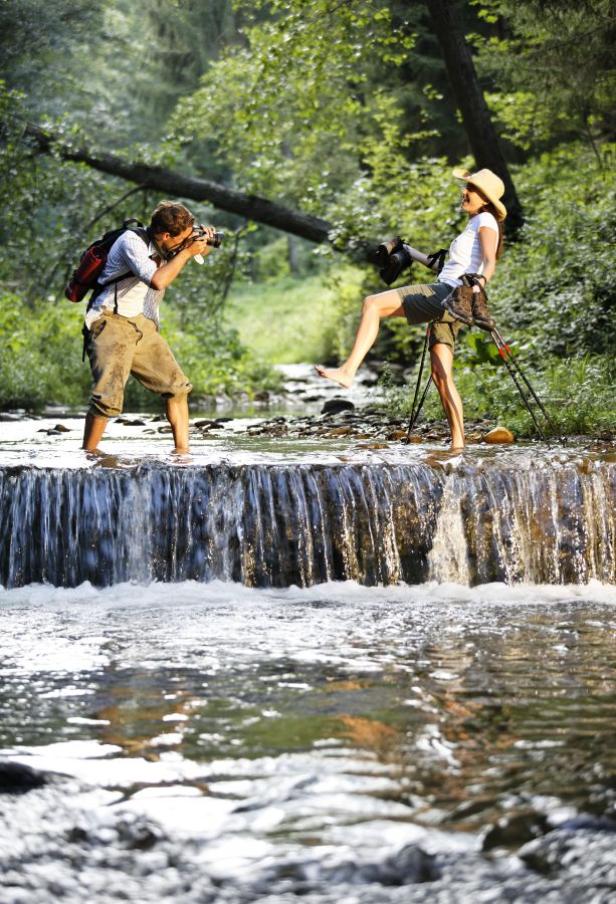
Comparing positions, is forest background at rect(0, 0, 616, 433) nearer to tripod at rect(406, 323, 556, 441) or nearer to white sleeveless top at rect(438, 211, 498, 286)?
tripod at rect(406, 323, 556, 441)

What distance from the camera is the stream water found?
411 cm

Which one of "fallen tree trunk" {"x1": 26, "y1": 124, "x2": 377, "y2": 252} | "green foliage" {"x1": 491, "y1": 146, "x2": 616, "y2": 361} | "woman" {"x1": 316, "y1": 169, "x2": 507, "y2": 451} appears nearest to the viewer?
"woman" {"x1": 316, "y1": 169, "x2": 507, "y2": 451}

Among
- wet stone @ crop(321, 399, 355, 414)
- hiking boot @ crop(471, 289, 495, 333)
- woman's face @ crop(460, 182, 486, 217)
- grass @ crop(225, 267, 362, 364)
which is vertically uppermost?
grass @ crop(225, 267, 362, 364)

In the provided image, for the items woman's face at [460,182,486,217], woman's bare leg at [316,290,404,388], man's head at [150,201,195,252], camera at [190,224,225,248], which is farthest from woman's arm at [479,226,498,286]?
man's head at [150,201,195,252]

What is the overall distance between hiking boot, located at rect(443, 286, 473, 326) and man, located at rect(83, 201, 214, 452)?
1888mm

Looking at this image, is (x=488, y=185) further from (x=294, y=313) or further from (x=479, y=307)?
(x=294, y=313)

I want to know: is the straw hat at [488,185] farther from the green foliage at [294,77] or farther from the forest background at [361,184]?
the green foliage at [294,77]

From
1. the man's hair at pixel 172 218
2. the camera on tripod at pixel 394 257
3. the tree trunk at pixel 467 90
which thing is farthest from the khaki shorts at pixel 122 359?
the tree trunk at pixel 467 90

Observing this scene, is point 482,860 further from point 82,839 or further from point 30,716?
point 30,716

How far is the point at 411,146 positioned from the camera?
31344mm

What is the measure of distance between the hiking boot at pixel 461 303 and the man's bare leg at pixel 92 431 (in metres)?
3.02

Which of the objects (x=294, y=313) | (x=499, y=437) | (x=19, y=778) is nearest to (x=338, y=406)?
(x=499, y=437)

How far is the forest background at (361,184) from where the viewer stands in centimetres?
1720

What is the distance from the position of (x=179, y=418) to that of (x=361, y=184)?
41.0ft
